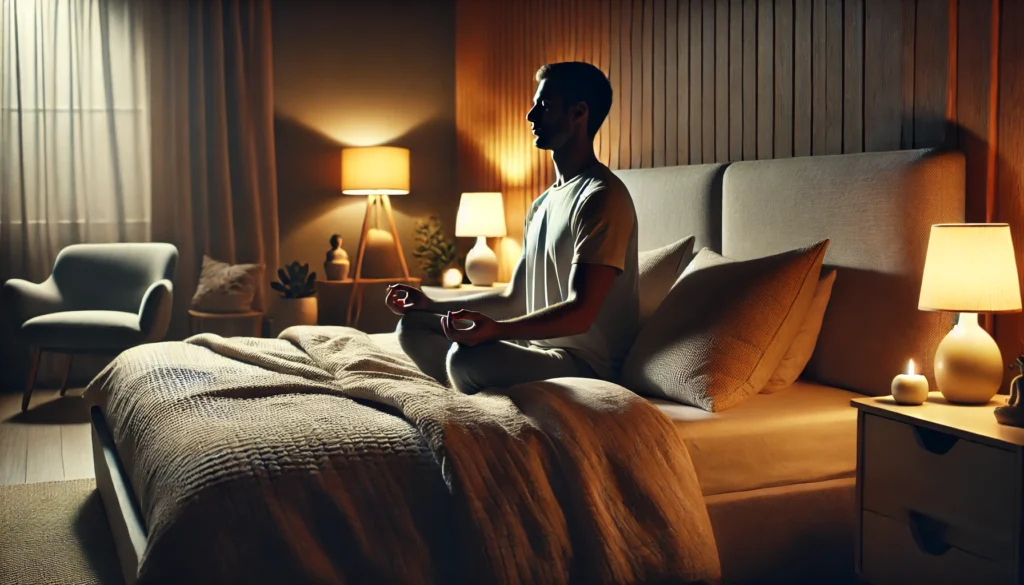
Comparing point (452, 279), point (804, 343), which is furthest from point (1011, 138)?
point (452, 279)

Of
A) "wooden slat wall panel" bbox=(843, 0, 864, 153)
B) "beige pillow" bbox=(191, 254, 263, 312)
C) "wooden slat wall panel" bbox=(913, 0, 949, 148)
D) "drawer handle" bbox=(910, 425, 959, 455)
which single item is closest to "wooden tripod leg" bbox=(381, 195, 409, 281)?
"beige pillow" bbox=(191, 254, 263, 312)

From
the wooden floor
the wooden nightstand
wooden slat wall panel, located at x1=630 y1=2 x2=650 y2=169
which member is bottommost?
the wooden floor

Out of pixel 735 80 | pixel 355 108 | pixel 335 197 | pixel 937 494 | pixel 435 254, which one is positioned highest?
pixel 355 108

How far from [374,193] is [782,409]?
4.00 m

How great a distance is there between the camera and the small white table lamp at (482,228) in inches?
203

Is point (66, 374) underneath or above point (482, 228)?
underneath

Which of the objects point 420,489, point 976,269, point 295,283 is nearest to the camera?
point 420,489

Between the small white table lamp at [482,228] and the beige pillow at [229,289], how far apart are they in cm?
120

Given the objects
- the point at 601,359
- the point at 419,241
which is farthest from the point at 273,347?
the point at 419,241

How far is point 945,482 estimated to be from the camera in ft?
6.22

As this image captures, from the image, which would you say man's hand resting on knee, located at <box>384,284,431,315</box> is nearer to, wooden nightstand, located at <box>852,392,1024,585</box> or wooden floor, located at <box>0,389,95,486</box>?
wooden nightstand, located at <box>852,392,1024,585</box>

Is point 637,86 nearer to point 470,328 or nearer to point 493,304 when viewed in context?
point 493,304

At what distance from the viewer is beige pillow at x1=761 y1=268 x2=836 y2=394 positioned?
8.16ft

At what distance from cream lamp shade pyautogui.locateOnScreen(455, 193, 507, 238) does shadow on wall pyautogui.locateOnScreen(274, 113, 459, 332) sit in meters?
1.11
